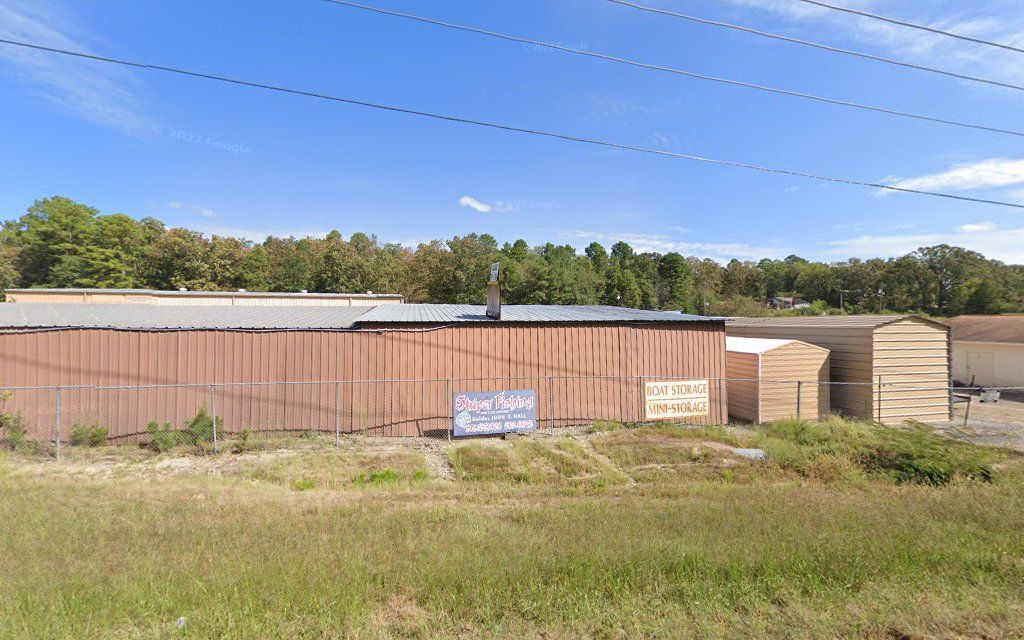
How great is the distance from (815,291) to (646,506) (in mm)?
111862

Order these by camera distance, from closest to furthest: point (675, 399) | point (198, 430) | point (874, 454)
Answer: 1. point (874, 454)
2. point (198, 430)
3. point (675, 399)

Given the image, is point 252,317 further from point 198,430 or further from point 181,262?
point 181,262

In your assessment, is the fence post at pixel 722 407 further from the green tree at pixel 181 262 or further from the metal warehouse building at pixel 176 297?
the green tree at pixel 181 262

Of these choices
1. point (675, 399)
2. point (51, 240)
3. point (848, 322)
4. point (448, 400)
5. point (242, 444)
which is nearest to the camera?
point (242, 444)

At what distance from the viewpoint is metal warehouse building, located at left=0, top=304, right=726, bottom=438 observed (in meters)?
12.4

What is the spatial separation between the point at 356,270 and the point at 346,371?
40.7 m

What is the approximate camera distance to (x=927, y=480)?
355 inches

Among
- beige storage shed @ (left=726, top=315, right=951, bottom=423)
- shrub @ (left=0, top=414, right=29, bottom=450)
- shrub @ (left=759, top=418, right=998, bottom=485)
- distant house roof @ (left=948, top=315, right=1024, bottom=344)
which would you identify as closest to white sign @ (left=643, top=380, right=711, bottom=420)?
shrub @ (left=759, top=418, right=998, bottom=485)

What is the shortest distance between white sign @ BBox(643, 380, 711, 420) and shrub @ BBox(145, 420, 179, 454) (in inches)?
539

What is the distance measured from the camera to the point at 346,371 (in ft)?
45.2

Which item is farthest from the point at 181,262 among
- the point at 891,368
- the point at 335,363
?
the point at 891,368

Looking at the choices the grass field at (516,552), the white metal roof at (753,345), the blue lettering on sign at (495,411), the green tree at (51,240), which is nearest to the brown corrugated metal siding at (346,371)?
the blue lettering on sign at (495,411)

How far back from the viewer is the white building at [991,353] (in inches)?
931

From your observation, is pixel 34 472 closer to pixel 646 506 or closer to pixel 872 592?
pixel 646 506
